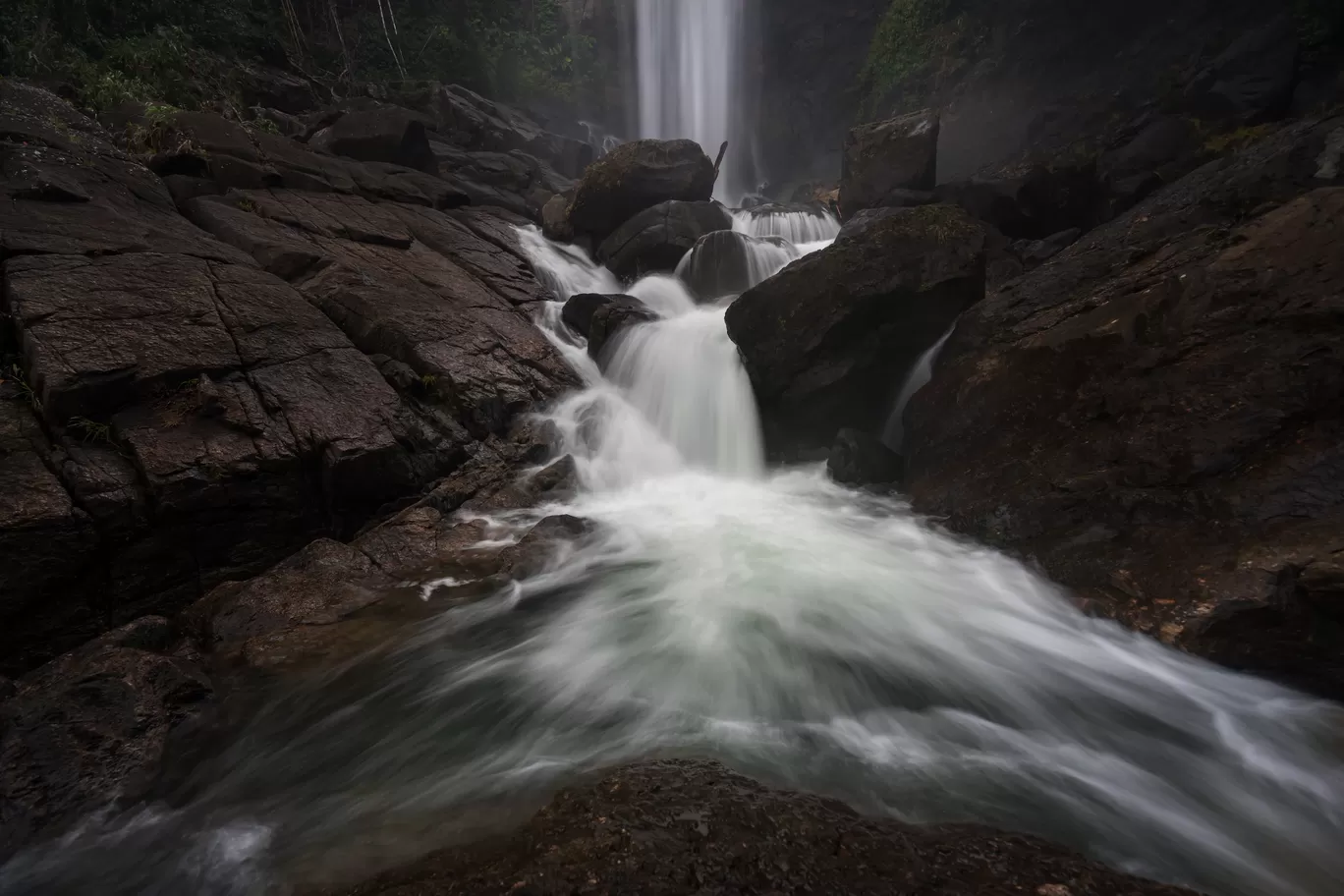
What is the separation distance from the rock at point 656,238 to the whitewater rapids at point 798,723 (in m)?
9.82

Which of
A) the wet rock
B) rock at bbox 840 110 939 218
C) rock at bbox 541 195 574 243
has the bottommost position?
rock at bbox 541 195 574 243

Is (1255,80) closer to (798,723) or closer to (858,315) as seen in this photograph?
(858,315)

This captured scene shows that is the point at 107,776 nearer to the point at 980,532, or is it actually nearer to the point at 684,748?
the point at 684,748

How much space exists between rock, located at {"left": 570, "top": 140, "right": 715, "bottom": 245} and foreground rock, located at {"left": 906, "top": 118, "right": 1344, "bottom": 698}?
11046 mm

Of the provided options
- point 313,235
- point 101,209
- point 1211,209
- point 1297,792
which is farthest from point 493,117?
point 1297,792

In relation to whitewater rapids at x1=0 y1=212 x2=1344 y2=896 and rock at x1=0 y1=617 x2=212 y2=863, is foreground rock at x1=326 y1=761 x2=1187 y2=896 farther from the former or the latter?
rock at x1=0 y1=617 x2=212 y2=863

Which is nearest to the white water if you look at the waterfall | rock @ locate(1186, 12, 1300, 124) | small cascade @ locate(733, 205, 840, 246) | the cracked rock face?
small cascade @ locate(733, 205, 840, 246)

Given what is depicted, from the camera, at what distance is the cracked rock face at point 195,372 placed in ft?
15.7

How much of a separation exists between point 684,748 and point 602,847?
1287 millimetres

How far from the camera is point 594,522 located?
705 cm

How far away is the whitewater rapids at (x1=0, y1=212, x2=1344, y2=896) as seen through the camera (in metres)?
2.90

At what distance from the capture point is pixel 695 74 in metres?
36.8

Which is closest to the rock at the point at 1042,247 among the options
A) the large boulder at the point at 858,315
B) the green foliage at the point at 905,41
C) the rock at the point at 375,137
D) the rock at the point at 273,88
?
the large boulder at the point at 858,315

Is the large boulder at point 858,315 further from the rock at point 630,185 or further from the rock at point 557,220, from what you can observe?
the rock at point 557,220
